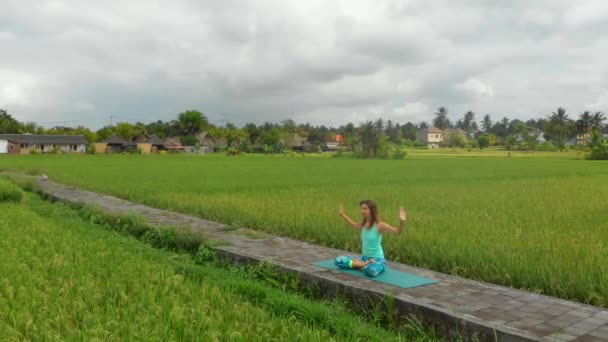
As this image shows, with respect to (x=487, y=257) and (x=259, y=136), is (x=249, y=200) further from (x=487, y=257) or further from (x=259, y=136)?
(x=259, y=136)

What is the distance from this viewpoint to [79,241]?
6.36 metres

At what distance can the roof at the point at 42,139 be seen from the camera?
6356 cm

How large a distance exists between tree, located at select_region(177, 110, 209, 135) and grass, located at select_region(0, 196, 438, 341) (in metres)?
83.3

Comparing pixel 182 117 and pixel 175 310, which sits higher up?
pixel 182 117

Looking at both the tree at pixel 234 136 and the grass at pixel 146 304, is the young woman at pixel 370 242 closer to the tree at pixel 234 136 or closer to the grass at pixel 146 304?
the grass at pixel 146 304

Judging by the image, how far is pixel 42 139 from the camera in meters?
66.1

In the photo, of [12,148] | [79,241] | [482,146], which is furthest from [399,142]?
[79,241]

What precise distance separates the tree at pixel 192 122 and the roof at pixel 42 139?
67.5 ft

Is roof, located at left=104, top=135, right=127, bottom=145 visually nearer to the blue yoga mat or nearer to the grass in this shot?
the grass

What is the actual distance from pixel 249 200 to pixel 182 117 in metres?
78.6

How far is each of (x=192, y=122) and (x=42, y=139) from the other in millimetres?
26066

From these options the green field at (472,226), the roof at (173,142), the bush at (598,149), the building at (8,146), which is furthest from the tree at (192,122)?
the green field at (472,226)

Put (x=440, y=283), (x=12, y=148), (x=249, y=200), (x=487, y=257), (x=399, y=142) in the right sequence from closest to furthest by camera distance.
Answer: (x=440, y=283)
(x=487, y=257)
(x=249, y=200)
(x=12, y=148)
(x=399, y=142)

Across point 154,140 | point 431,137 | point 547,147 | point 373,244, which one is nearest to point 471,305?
point 373,244
